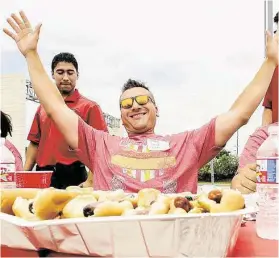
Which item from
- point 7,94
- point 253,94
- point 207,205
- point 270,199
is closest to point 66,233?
point 207,205

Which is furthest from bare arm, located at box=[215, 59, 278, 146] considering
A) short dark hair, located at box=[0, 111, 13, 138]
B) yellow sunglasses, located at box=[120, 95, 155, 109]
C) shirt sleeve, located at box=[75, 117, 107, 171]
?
short dark hair, located at box=[0, 111, 13, 138]

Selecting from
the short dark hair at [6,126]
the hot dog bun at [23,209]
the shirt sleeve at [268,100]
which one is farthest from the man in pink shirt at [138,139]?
the hot dog bun at [23,209]

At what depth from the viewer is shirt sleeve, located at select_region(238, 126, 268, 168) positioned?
5.72 ft

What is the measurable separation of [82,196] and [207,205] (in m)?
0.21

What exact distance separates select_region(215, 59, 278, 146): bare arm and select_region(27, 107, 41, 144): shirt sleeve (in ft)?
4.58

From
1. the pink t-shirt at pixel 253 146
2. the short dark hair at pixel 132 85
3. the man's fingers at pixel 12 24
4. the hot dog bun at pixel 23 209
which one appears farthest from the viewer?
the short dark hair at pixel 132 85

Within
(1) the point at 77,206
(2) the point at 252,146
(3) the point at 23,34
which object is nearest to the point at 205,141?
(2) the point at 252,146

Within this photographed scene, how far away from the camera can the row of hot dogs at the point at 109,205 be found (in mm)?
698

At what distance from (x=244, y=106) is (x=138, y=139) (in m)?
0.43

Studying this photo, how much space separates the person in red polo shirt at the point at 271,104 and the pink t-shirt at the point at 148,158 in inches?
11.5

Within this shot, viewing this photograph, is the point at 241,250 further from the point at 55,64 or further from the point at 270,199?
the point at 55,64

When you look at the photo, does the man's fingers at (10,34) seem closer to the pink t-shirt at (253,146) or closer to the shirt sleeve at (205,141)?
the shirt sleeve at (205,141)

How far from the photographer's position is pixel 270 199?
0.95 meters

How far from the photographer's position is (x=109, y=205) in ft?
2.29
